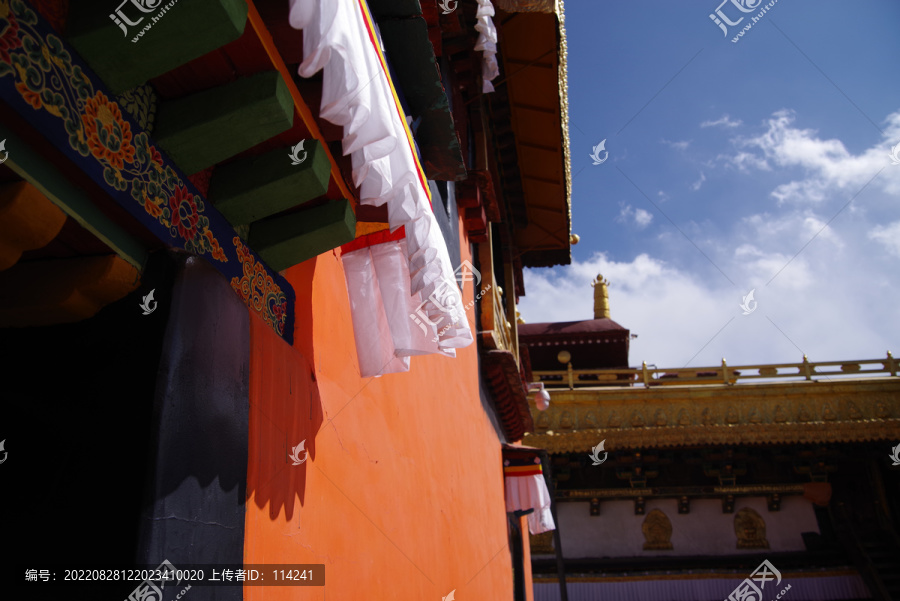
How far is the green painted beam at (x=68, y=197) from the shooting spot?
1.49 meters

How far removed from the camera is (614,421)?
1482 cm

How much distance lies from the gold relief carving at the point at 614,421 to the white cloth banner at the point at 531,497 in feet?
18.8

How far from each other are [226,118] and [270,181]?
1.01 ft

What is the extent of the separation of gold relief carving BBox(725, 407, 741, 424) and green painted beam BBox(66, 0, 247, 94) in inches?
572

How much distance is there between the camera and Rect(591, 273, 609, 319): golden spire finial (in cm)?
2091

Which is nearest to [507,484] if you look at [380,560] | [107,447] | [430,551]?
[430,551]

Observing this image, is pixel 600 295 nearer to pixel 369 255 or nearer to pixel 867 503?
pixel 867 503

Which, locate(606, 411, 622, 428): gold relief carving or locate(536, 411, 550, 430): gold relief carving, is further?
locate(536, 411, 550, 430): gold relief carving
